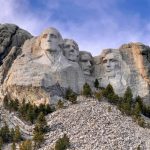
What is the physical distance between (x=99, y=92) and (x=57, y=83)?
169 inches

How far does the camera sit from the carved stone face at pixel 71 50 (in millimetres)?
79669

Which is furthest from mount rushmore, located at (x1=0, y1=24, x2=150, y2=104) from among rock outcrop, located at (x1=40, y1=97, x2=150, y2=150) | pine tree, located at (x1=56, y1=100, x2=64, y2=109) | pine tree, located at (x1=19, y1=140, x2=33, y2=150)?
pine tree, located at (x1=19, y1=140, x2=33, y2=150)

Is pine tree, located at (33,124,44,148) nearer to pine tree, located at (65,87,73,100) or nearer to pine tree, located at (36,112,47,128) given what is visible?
pine tree, located at (36,112,47,128)

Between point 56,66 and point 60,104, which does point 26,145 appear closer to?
point 60,104

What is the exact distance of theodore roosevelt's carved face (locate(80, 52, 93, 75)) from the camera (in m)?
80.6

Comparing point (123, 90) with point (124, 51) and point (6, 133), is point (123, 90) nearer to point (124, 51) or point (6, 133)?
point (124, 51)

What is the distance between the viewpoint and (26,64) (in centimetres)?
7688

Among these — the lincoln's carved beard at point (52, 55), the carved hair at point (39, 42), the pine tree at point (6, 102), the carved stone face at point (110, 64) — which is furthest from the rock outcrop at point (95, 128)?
the carved hair at point (39, 42)

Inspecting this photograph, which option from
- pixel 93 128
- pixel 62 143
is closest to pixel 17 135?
pixel 62 143

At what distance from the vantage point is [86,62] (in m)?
81.4

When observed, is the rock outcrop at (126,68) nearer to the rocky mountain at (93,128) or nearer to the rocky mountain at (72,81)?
the rocky mountain at (72,81)

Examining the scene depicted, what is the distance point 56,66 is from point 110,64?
7377mm

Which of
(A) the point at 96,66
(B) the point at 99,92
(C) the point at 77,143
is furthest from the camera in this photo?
(A) the point at 96,66

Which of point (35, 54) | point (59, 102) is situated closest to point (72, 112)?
point (59, 102)
